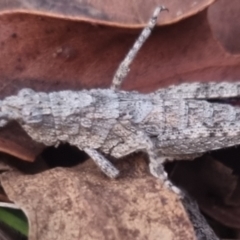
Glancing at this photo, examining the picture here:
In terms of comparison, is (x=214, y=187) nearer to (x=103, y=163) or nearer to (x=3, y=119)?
(x=103, y=163)

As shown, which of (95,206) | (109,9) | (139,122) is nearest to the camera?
(95,206)

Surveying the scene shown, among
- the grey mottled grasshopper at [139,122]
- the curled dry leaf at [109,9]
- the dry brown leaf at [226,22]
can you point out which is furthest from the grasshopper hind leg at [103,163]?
the dry brown leaf at [226,22]

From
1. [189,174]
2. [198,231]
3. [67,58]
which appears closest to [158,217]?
[198,231]

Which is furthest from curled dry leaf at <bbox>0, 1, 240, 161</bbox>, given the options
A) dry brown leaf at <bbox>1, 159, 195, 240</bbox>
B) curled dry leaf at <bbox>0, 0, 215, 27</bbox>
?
dry brown leaf at <bbox>1, 159, 195, 240</bbox>

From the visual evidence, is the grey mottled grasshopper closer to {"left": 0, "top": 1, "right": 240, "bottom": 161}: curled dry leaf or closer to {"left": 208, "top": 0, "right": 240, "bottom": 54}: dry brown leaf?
{"left": 0, "top": 1, "right": 240, "bottom": 161}: curled dry leaf

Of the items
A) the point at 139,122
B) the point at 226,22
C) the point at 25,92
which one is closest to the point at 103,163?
the point at 139,122

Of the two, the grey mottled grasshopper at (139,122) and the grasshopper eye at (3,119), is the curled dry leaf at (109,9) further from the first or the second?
the grasshopper eye at (3,119)

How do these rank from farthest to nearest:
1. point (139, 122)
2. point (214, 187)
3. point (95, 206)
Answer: point (214, 187) < point (139, 122) < point (95, 206)
